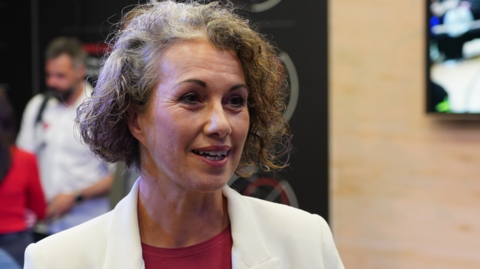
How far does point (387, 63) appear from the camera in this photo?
12.2 ft

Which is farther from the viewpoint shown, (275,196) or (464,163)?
(275,196)

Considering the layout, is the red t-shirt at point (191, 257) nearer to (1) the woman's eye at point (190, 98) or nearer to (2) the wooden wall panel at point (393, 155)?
(1) the woman's eye at point (190, 98)

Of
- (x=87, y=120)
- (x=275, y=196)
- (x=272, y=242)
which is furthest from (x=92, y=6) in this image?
(x=272, y=242)

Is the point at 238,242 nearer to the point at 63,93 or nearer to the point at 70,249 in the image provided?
the point at 70,249

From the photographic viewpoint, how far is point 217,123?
1.55m

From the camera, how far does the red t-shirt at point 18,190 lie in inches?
130

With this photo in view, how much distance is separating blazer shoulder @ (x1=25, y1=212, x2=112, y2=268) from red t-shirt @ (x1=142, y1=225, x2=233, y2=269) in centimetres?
12

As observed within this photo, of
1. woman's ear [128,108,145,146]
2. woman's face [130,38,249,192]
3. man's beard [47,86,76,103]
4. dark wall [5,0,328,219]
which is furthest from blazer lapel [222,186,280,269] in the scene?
man's beard [47,86,76,103]

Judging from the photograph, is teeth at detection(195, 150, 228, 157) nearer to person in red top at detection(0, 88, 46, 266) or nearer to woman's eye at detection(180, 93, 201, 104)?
woman's eye at detection(180, 93, 201, 104)

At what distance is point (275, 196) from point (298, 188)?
0.15 m

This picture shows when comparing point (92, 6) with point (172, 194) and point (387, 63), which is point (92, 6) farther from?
point (172, 194)

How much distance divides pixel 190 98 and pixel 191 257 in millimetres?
412

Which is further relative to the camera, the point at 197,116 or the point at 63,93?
the point at 63,93

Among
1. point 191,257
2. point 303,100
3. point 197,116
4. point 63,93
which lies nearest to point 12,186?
point 63,93
